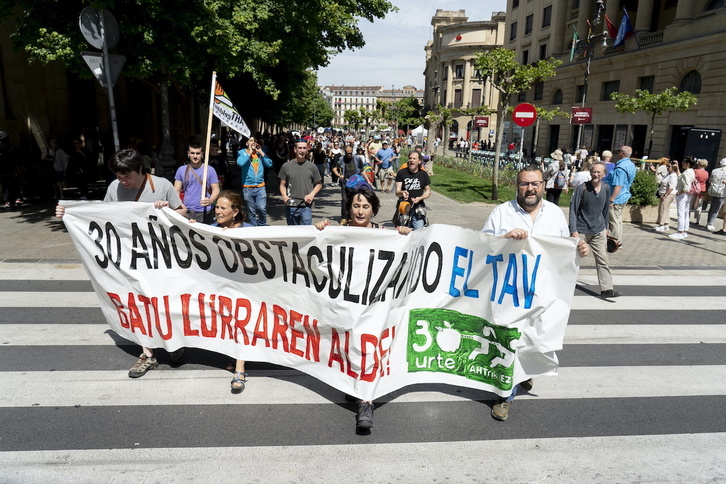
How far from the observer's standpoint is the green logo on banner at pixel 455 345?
3887mm

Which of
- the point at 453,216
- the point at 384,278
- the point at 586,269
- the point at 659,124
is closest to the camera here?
the point at 384,278

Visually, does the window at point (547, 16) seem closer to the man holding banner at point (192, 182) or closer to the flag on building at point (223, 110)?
the flag on building at point (223, 110)

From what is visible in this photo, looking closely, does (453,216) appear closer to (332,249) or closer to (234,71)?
(234,71)

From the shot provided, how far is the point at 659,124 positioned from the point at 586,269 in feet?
92.5

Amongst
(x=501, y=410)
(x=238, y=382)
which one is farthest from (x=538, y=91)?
(x=238, y=382)

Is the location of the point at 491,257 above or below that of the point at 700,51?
below

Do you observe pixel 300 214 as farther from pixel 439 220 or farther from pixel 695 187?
pixel 695 187

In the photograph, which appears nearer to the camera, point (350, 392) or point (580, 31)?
point (350, 392)

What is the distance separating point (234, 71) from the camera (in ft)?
35.6

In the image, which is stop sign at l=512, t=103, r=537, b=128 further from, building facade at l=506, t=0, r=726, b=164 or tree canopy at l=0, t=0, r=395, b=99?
Result: building facade at l=506, t=0, r=726, b=164

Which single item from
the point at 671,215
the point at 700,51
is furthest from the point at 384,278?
the point at 700,51

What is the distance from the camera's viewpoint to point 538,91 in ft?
161

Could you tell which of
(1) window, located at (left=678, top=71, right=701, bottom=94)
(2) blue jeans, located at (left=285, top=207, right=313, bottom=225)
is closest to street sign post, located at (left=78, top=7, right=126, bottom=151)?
(2) blue jeans, located at (left=285, top=207, right=313, bottom=225)

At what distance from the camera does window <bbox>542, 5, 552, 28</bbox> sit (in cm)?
4812
